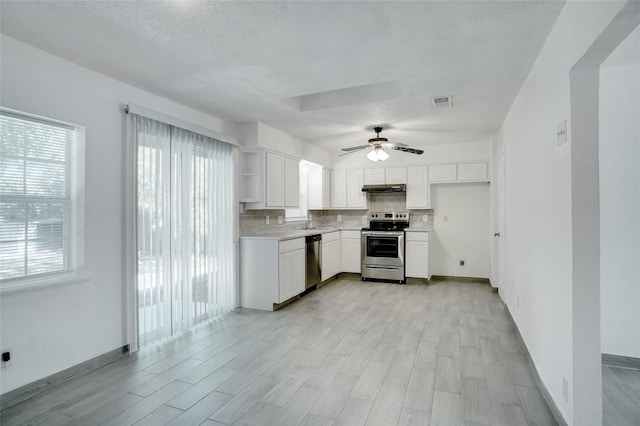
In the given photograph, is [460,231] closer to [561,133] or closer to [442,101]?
[442,101]

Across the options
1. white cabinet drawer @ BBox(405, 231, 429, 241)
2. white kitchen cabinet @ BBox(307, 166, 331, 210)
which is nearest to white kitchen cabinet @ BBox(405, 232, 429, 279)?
white cabinet drawer @ BBox(405, 231, 429, 241)

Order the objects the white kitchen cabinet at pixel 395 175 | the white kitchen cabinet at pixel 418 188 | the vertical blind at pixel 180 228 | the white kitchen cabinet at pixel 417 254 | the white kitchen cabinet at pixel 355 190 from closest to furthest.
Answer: the vertical blind at pixel 180 228 < the white kitchen cabinet at pixel 417 254 < the white kitchen cabinet at pixel 418 188 < the white kitchen cabinet at pixel 395 175 < the white kitchen cabinet at pixel 355 190

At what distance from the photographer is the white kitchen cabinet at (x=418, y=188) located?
19.9 ft

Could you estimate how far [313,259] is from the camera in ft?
17.3

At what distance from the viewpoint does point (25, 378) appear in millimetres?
2371

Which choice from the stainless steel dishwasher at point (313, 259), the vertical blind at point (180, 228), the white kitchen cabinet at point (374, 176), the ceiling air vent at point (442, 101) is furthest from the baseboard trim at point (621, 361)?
the white kitchen cabinet at point (374, 176)

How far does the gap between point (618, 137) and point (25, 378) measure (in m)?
4.95

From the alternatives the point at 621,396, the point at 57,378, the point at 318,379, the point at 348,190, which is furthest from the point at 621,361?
the point at 348,190

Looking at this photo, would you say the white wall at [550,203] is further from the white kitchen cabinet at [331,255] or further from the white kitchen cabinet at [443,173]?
Result: the white kitchen cabinet at [331,255]

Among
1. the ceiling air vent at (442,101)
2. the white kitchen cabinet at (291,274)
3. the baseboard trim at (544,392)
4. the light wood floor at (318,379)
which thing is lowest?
the light wood floor at (318,379)

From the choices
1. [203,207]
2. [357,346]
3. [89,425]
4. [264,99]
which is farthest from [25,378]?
[264,99]

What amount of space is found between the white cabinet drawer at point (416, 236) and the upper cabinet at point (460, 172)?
0.98 meters

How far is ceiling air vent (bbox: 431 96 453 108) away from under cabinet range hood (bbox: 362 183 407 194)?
97.0 inches

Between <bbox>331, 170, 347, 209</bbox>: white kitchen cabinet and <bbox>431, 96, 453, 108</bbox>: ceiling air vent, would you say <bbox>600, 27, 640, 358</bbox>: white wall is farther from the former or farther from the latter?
<bbox>331, 170, 347, 209</bbox>: white kitchen cabinet
